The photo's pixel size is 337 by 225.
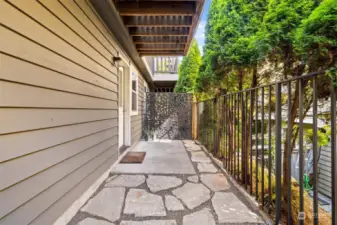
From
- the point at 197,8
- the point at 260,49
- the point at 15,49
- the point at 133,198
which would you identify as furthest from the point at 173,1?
the point at 133,198

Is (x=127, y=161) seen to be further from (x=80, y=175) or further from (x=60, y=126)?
(x=60, y=126)

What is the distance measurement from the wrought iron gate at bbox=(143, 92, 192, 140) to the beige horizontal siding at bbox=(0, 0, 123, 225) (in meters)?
5.22

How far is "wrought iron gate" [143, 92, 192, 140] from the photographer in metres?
8.05

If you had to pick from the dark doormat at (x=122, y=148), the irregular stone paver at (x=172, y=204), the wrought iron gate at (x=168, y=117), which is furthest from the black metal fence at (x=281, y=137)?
the wrought iron gate at (x=168, y=117)

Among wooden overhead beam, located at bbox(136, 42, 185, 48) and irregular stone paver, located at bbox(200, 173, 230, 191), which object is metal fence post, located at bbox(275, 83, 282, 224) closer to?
irregular stone paver, located at bbox(200, 173, 230, 191)

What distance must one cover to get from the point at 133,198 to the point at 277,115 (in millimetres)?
1685

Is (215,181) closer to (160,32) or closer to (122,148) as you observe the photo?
(122,148)

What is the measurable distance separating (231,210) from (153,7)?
111 inches

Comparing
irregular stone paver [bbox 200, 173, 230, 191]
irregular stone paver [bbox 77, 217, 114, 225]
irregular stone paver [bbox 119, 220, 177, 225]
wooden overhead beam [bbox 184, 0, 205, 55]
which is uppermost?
wooden overhead beam [bbox 184, 0, 205, 55]

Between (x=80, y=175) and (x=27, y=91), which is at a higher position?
(x=27, y=91)

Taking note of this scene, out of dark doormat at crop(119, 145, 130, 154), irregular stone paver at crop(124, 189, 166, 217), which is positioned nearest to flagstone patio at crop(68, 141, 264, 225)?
irregular stone paver at crop(124, 189, 166, 217)

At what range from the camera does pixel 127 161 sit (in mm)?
4160

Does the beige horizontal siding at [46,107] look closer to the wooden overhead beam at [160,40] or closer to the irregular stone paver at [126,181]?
the irregular stone paver at [126,181]

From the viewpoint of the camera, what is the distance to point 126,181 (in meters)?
3.03
